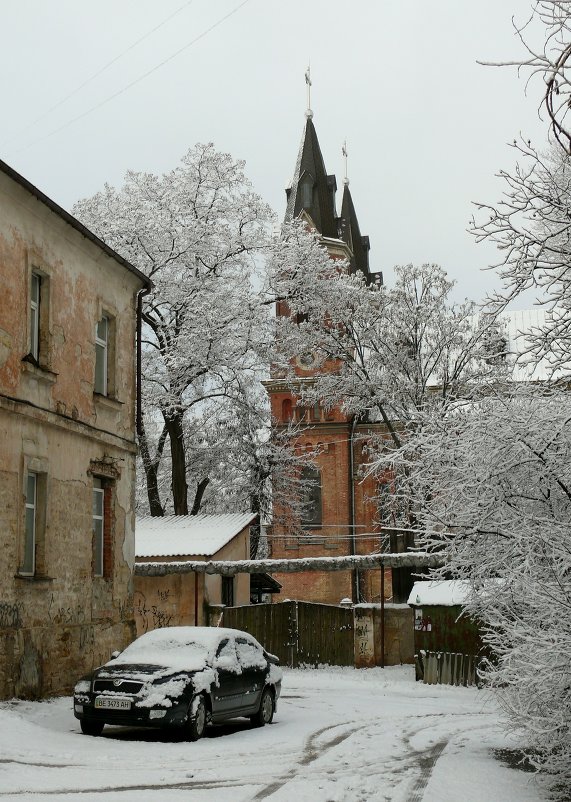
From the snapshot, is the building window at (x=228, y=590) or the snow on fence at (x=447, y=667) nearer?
the snow on fence at (x=447, y=667)

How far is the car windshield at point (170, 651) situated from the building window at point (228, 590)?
57.5 ft

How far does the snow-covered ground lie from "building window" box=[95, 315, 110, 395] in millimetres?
6267

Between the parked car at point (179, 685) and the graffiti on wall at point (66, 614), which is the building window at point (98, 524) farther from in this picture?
the parked car at point (179, 685)

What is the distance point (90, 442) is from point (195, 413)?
751 inches

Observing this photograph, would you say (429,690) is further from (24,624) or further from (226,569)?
(24,624)

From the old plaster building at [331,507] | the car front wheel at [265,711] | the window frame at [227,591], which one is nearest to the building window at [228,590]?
the window frame at [227,591]

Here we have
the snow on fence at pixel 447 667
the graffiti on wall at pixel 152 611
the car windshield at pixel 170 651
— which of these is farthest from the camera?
the graffiti on wall at pixel 152 611

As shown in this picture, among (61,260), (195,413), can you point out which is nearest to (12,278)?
(61,260)

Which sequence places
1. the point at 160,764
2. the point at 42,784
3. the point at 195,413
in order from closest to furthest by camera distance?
the point at 42,784, the point at 160,764, the point at 195,413

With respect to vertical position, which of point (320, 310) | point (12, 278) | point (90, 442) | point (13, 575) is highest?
point (320, 310)

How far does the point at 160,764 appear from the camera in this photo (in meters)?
11.2

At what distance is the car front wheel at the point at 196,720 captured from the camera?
13469mm

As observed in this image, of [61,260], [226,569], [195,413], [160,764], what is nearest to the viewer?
[160,764]

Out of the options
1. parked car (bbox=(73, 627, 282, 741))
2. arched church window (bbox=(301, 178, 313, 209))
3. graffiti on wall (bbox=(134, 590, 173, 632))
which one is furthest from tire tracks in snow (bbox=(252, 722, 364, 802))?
arched church window (bbox=(301, 178, 313, 209))
